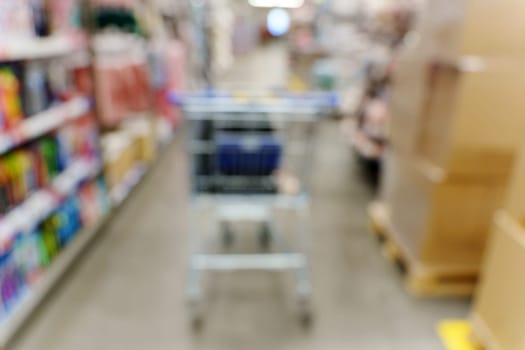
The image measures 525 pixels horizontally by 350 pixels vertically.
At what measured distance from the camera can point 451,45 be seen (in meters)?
1.79

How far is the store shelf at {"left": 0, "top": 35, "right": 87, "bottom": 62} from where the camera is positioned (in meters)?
1.61

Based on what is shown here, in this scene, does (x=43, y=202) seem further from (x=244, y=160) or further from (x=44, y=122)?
(x=244, y=160)

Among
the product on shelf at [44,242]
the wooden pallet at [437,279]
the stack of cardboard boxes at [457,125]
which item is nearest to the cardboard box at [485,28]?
the stack of cardboard boxes at [457,125]

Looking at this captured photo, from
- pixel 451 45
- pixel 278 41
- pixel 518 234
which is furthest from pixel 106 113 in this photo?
pixel 278 41

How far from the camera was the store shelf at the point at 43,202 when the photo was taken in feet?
5.59

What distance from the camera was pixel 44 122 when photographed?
195 centimetres

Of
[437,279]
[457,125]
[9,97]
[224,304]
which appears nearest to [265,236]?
[224,304]

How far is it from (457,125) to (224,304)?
1.36 meters

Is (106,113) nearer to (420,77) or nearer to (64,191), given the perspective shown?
(64,191)

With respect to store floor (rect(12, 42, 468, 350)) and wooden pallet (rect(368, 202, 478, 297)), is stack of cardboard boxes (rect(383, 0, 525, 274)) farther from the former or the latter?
store floor (rect(12, 42, 468, 350))

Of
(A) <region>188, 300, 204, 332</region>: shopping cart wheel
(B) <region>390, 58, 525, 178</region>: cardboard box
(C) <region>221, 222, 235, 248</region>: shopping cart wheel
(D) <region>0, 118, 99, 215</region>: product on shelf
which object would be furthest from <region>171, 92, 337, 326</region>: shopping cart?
(D) <region>0, 118, 99, 215</region>: product on shelf

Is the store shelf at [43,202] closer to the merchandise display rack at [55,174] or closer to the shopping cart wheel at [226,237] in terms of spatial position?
the merchandise display rack at [55,174]

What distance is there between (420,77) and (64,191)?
1911 mm

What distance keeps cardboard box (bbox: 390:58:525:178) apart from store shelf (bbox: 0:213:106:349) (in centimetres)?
193
